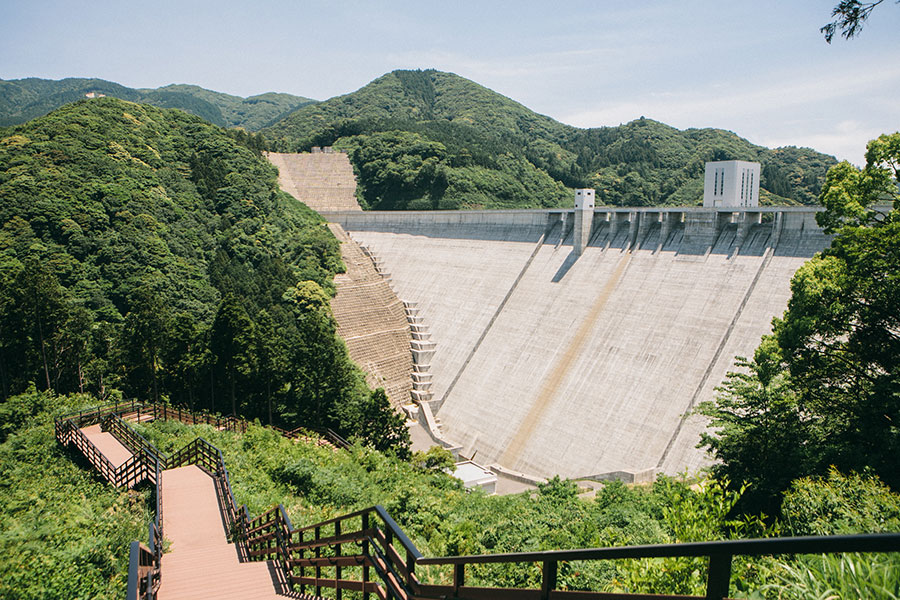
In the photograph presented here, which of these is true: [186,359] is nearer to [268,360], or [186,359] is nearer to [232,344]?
[232,344]

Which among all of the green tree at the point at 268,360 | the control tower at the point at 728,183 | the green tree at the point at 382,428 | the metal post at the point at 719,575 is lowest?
the green tree at the point at 382,428

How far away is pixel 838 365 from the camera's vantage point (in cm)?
1568

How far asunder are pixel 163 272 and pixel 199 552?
32637mm

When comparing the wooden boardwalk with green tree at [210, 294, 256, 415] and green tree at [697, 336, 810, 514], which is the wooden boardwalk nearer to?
green tree at [697, 336, 810, 514]

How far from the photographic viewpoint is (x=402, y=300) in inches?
1770

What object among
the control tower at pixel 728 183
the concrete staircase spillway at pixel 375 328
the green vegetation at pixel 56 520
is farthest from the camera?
the concrete staircase spillway at pixel 375 328

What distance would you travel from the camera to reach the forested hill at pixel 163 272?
27.8 meters

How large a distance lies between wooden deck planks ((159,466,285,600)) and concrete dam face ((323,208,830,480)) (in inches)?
680

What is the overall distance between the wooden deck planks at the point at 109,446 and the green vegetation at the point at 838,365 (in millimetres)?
16318

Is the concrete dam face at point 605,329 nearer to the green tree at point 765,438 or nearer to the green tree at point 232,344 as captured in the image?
the green tree at point 765,438

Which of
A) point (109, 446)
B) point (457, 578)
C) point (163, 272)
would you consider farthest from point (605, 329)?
point (163, 272)

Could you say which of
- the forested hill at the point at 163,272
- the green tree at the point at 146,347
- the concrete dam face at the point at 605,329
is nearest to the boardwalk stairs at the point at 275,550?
the green tree at the point at 146,347

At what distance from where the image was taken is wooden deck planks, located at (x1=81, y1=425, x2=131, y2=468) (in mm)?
15802

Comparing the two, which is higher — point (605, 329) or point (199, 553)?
point (199, 553)
